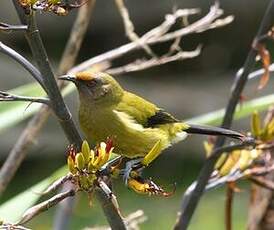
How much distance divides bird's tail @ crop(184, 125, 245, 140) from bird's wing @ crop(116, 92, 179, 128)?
0.18ft

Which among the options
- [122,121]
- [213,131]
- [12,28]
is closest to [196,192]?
[213,131]

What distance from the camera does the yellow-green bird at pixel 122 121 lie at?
1505 mm

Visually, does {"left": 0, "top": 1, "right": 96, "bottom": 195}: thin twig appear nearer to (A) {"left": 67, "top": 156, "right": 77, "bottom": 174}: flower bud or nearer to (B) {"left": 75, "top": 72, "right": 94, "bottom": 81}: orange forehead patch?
(B) {"left": 75, "top": 72, "right": 94, "bottom": 81}: orange forehead patch

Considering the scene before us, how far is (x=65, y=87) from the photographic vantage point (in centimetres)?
199

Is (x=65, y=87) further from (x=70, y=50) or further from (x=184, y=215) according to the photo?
(x=184, y=215)

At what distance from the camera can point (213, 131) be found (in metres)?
1.52

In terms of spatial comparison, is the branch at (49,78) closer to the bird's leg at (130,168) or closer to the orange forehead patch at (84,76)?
the bird's leg at (130,168)

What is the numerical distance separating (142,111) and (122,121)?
3.1 inches

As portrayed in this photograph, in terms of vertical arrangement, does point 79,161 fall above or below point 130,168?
above

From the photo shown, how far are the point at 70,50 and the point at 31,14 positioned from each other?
95 centimetres

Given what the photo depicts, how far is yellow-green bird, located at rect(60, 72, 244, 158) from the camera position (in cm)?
150

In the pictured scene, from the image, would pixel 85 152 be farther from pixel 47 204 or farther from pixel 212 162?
pixel 212 162

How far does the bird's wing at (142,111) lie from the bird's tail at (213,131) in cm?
5

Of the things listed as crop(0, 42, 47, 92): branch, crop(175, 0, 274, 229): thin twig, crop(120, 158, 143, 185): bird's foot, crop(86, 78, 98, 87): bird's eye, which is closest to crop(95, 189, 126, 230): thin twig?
crop(120, 158, 143, 185): bird's foot
